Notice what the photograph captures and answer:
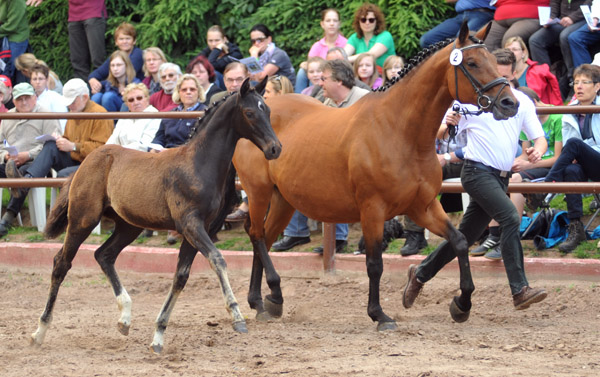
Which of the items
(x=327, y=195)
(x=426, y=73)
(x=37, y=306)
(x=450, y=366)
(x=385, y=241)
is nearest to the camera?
(x=450, y=366)

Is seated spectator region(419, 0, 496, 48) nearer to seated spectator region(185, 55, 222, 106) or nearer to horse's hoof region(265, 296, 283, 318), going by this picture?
seated spectator region(185, 55, 222, 106)

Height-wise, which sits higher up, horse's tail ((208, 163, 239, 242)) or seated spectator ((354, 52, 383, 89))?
seated spectator ((354, 52, 383, 89))

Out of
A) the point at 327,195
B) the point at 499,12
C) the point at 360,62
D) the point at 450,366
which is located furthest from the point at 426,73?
the point at 499,12

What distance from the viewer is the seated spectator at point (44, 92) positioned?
11070 millimetres

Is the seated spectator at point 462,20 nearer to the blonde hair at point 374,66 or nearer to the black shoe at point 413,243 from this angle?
the blonde hair at point 374,66

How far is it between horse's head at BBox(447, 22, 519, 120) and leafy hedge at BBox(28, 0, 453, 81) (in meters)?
5.44

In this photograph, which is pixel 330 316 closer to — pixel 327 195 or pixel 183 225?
pixel 327 195

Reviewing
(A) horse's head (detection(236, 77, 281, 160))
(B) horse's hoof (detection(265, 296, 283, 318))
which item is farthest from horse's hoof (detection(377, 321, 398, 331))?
(A) horse's head (detection(236, 77, 281, 160))

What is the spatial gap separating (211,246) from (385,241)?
3347mm

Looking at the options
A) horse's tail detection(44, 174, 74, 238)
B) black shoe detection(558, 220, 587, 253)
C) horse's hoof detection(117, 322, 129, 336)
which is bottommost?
black shoe detection(558, 220, 587, 253)

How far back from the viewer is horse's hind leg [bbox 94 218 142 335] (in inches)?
245

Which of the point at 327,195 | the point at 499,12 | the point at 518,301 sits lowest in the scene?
the point at 518,301

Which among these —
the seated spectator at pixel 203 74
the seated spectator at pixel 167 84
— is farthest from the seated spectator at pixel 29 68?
the seated spectator at pixel 203 74

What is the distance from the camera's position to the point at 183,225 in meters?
5.93
